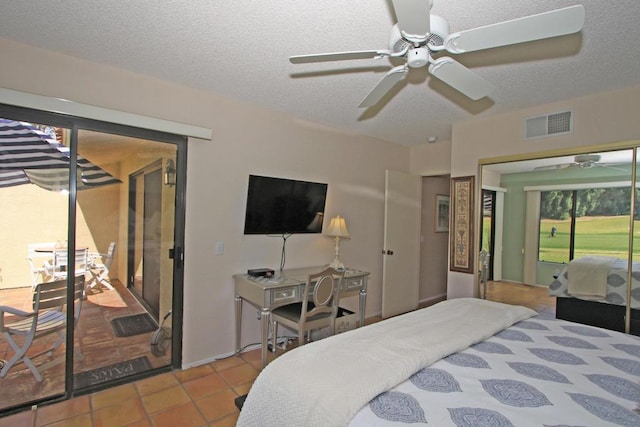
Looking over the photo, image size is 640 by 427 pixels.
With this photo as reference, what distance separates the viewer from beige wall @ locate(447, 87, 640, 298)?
103 inches

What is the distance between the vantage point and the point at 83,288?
2.46 metres

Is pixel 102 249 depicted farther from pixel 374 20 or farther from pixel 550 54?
pixel 550 54

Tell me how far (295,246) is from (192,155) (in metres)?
1.41

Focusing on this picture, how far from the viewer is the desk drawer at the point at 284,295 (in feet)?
9.02

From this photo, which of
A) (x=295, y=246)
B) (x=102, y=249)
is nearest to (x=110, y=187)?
(x=102, y=249)

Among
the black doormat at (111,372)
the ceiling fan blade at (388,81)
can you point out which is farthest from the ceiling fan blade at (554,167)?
the black doormat at (111,372)

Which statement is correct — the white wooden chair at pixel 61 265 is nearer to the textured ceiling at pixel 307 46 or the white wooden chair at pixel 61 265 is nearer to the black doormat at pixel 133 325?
the black doormat at pixel 133 325

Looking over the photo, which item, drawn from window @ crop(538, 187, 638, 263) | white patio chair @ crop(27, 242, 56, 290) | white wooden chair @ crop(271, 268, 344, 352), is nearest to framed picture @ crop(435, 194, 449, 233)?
window @ crop(538, 187, 638, 263)

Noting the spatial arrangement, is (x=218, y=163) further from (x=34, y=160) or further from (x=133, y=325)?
(x=133, y=325)

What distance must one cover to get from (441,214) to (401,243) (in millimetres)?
1201

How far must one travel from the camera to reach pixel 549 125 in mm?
2982

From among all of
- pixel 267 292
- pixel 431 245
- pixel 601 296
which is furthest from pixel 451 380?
pixel 431 245

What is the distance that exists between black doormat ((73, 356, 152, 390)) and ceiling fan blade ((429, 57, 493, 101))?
307 cm

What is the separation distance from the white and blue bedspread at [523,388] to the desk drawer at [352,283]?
165 centimetres
